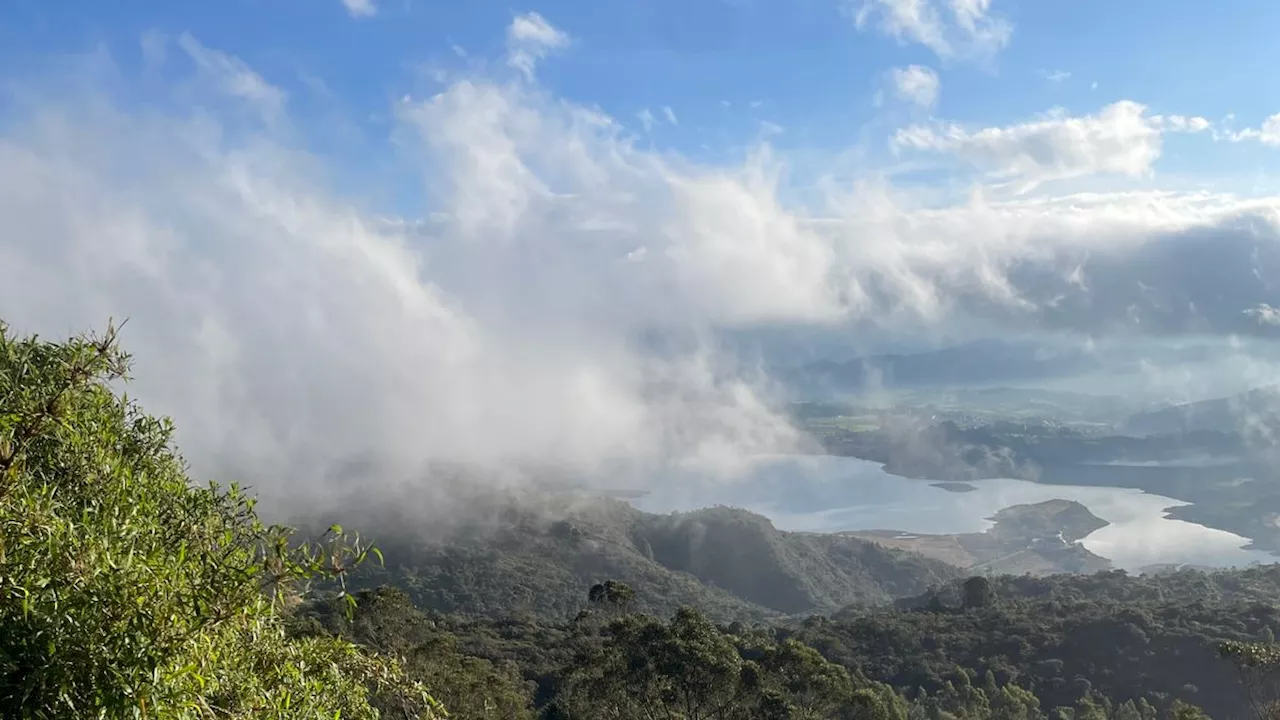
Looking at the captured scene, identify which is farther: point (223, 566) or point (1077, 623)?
point (1077, 623)

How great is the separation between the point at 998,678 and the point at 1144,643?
14376mm

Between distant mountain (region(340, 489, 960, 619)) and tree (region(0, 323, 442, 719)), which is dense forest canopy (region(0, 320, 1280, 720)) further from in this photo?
distant mountain (region(340, 489, 960, 619))

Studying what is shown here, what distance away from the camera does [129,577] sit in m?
4.39

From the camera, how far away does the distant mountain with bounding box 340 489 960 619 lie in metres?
134

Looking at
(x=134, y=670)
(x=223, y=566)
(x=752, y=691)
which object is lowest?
(x=752, y=691)

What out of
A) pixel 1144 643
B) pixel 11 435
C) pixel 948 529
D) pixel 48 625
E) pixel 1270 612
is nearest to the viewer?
pixel 48 625

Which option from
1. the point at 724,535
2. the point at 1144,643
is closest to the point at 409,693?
the point at 1144,643

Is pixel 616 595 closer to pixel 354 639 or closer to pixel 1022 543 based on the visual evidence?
pixel 354 639

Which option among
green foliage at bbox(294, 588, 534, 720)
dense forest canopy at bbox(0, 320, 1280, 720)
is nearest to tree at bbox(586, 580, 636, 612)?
dense forest canopy at bbox(0, 320, 1280, 720)

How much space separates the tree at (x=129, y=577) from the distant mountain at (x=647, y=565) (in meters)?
122

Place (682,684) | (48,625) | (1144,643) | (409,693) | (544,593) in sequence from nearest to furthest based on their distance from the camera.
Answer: (48,625) → (409,693) → (682,684) → (1144,643) → (544,593)

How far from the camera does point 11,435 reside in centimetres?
505

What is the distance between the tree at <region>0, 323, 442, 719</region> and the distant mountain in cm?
12180

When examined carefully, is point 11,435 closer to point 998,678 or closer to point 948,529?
point 998,678
